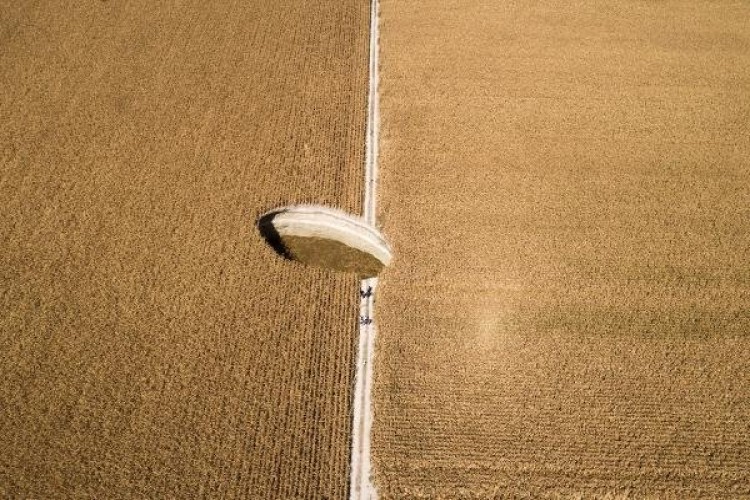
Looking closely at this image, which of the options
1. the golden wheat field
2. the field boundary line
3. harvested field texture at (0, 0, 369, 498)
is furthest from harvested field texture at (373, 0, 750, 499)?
harvested field texture at (0, 0, 369, 498)

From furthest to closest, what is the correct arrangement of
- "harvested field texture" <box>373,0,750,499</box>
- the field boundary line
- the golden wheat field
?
"harvested field texture" <box>373,0,750,499</box> < the golden wheat field < the field boundary line

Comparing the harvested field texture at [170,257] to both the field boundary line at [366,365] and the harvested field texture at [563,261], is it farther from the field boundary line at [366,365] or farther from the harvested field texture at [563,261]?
the harvested field texture at [563,261]

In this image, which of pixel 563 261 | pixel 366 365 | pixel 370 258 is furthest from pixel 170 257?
pixel 563 261

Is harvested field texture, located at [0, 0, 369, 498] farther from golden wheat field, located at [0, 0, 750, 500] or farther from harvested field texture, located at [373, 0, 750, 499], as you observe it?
harvested field texture, located at [373, 0, 750, 499]

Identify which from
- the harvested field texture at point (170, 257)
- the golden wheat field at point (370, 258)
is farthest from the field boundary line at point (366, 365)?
the harvested field texture at point (170, 257)

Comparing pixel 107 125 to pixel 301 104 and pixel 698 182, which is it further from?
pixel 698 182

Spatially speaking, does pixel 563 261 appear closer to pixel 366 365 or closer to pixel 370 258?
pixel 370 258
